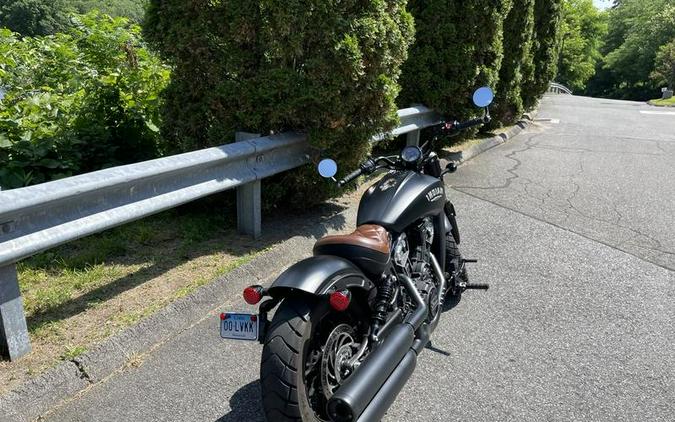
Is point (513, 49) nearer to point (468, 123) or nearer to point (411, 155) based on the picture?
point (468, 123)

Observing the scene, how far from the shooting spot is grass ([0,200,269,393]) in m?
3.10

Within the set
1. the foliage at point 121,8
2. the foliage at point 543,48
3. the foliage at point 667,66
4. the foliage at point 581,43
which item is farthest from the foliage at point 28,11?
the foliage at point 543,48

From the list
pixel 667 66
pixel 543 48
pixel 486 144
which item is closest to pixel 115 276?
pixel 486 144

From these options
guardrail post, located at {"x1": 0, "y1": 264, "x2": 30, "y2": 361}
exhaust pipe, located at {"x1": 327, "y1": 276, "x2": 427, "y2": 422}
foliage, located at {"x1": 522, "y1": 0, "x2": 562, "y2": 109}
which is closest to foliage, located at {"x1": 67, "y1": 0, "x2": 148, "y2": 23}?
guardrail post, located at {"x1": 0, "y1": 264, "x2": 30, "y2": 361}

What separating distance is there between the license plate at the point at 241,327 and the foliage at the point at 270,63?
8.47 ft

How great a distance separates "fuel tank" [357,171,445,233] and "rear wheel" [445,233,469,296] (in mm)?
571

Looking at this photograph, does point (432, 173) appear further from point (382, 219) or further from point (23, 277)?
point (23, 277)

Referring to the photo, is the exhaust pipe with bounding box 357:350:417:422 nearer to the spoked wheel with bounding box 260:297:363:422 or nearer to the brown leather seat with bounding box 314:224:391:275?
the spoked wheel with bounding box 260:297:363:422

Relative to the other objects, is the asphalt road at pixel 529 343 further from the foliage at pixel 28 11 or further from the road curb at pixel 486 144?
the foliage at pixel 28 11

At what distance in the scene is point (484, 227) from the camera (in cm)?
602

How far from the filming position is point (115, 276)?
3883 millimetres

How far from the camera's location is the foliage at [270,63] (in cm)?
461

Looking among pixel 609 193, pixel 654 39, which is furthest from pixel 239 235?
pixel 654 39

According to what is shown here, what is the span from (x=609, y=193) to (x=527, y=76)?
6.23m
